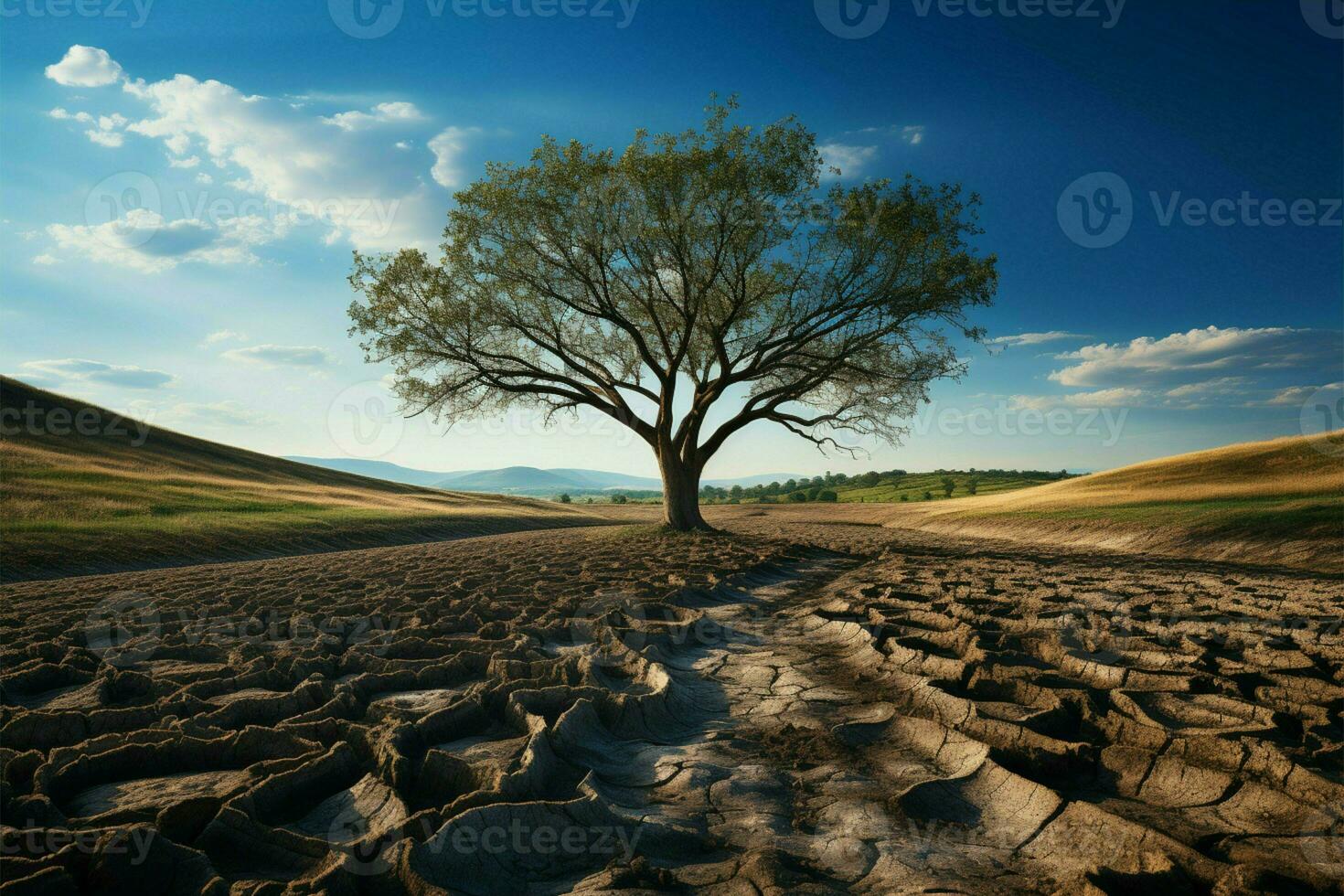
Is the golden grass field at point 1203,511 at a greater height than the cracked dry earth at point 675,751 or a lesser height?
greater

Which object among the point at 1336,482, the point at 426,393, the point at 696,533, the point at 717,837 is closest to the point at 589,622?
the point at 717,837

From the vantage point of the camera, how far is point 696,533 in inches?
755

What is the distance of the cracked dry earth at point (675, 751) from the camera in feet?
7.57

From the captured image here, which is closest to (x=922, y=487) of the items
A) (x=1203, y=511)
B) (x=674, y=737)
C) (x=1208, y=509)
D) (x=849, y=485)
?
(x=849, y=485)

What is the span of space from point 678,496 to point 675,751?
17492mm

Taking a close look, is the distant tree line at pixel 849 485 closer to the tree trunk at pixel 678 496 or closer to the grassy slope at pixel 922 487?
the grassy slope at pixel 922 487

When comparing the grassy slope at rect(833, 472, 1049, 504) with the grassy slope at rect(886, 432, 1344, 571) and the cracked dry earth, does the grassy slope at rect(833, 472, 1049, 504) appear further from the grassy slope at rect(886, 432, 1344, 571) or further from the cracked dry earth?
the cracked dry earth

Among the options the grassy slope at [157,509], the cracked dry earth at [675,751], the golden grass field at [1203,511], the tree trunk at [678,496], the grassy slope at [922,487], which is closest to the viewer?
the cracked dry earth at [675,751]

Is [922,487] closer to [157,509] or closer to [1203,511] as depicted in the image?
[1203,511]

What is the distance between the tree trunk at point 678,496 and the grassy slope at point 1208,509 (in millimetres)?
11082

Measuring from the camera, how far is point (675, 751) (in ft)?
11.9

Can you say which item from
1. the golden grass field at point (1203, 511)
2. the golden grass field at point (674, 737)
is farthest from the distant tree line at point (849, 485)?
the golden grass field at point (674, 737)

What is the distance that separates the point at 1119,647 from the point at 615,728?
12.6ft

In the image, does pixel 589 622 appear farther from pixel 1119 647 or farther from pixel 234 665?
pixel 1119 647
